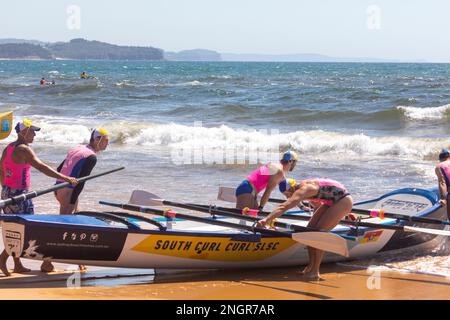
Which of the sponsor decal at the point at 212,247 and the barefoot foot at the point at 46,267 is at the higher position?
the sponsor decal at the point at 212,247

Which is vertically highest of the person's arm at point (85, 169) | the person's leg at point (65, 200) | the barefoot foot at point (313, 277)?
the person's arm at point (85, 169)

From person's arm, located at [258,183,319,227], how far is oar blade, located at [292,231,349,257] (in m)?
0.30

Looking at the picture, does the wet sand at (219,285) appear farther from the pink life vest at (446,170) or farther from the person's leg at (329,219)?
the pink life vest at (446,170)

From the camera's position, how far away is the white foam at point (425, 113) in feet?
86.0

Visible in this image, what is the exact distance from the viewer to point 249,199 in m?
9.20

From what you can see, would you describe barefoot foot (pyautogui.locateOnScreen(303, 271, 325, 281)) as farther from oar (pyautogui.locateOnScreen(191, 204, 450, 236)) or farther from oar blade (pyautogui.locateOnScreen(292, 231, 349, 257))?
oar (pyautogui.locateOnScreen(191, 204, 450, 236))

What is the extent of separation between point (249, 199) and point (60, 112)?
935 inches

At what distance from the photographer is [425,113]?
26.8m

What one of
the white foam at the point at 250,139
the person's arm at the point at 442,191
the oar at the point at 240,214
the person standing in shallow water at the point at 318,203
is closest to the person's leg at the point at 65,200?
the oar at the point at 240,214

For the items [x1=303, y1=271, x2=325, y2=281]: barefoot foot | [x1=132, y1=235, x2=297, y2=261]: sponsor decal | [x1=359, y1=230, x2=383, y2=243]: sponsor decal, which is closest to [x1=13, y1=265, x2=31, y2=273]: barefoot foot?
[x1=132, y1=235, x2=297, y2=261]: sponsor decal

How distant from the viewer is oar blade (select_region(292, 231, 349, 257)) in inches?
296

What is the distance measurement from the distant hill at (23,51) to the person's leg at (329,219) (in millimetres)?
178877

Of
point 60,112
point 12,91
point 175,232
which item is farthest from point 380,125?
point 12,91
